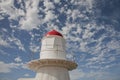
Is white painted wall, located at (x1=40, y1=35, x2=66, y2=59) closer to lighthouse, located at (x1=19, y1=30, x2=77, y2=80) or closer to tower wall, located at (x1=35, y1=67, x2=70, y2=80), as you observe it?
lighthouse, located at (x1=19, y1=30, x2=77, y2=80)

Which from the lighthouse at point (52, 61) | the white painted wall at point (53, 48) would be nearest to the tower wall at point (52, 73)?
the lighthouse at point (52, 61)

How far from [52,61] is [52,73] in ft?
4.37

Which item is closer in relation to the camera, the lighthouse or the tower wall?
the tower wall

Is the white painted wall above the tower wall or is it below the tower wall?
above

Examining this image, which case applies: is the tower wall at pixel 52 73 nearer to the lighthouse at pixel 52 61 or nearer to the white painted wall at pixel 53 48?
the lighthouse at pixel 52 61

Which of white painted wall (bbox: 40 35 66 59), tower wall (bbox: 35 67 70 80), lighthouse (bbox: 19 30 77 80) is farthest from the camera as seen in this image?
white painted wall (bbox: 40 35 66 59)

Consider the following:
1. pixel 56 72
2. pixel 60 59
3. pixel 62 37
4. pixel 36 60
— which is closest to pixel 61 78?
pixel 56 72

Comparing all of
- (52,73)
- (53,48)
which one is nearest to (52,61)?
(52,73)

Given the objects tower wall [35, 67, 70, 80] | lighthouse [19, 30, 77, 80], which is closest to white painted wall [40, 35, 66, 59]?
lighthouse [19, 30, 77, 80]

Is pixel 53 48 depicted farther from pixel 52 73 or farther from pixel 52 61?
pixel 52 73

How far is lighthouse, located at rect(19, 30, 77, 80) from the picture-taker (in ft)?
67.5

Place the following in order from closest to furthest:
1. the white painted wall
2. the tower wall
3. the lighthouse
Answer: the tower wall
the lighthouse
the white painted wall

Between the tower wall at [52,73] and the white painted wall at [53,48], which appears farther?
the white painted wall at [53,48]

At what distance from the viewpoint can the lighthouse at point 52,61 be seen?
20562 millimetres
